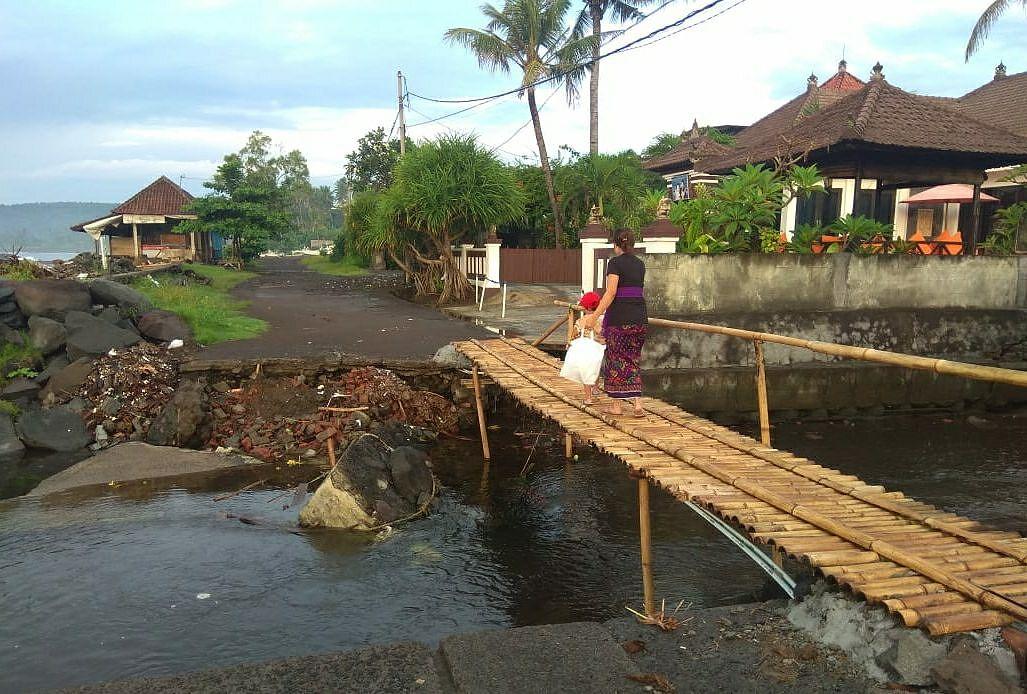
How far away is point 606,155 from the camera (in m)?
25.7

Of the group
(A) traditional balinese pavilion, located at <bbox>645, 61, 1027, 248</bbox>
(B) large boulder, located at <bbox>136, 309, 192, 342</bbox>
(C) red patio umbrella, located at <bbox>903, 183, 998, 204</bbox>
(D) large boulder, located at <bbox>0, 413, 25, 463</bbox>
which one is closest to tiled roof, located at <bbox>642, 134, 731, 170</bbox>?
(A) traditional balinese pavilion, located at <bbox>645, 61, 1027, 248</bbox>

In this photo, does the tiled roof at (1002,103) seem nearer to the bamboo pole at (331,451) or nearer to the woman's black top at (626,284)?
the woman's black top at (626,284)

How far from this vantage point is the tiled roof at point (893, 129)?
47.1 feet

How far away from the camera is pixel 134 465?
880cm

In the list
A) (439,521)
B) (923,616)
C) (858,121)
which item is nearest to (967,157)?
(858,121)

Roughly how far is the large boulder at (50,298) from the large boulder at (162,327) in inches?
43.2

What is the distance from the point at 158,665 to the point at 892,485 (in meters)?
7.86

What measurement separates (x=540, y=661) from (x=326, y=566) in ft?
10.9

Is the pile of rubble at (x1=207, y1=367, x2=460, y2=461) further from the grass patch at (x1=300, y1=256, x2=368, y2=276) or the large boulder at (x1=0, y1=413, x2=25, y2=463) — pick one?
the grass patch at (x1=300, y1=256, x2=368, y2=276)

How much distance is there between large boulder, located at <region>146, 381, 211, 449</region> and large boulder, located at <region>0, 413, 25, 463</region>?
1693mm

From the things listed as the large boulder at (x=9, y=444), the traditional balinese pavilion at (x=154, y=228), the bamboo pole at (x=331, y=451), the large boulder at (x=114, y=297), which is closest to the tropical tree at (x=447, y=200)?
the large boulder at (x=114, y=297)

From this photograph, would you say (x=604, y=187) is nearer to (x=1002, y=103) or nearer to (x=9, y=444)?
(x=1002, y=103)

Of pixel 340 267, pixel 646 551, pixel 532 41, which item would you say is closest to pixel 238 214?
pixel 340 267

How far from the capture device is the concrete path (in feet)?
10.5
